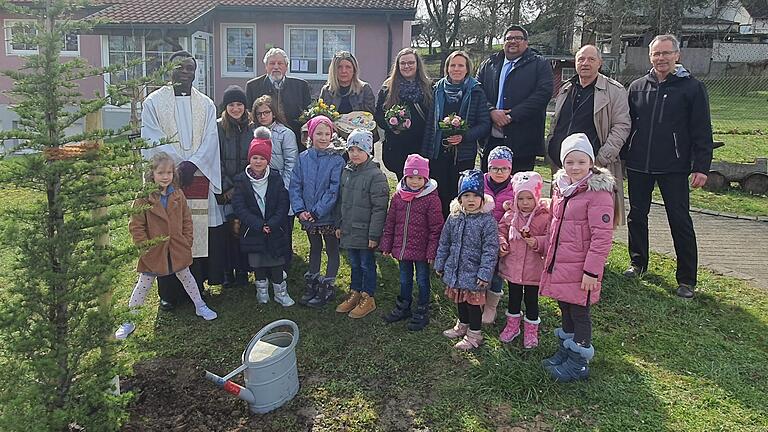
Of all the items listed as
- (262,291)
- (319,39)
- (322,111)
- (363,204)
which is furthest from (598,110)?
(319,39)

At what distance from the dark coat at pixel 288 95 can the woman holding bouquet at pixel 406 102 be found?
90cm

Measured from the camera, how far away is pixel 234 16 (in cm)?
2075

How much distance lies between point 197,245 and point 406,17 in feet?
54.9

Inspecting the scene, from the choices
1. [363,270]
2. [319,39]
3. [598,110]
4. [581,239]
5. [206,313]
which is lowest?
[206,313]

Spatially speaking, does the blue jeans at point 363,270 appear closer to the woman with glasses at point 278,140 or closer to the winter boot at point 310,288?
the winter boot at point 310,288

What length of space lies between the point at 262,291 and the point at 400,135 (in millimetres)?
1867

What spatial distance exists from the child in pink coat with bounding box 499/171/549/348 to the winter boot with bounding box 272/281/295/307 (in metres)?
1.86

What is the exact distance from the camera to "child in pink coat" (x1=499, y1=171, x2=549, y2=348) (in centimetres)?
422

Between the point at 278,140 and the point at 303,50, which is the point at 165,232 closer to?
the point at 278,140

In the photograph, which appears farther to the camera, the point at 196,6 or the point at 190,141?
the point at 196,6

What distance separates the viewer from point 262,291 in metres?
5.22

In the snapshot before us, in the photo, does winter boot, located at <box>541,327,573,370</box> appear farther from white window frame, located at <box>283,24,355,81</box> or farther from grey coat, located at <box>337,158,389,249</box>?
white window frame, located at <box>283,24,355,81</box>

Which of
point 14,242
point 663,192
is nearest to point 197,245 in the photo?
point 14,242

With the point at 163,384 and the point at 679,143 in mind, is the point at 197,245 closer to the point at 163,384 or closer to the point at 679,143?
the point at 163,384
